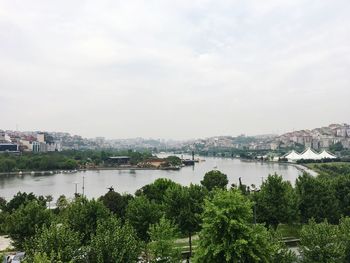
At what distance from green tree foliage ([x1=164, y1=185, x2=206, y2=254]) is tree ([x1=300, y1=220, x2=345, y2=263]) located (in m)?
4.97

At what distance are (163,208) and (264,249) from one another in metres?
6.83

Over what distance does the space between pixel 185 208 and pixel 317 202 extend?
19.0 feet

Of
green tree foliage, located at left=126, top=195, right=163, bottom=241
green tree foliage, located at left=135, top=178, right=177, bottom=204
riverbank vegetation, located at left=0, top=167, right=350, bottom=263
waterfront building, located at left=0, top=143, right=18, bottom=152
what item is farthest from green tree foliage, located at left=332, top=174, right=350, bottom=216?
waterfront building, located at left=0, top=143, right=18, bottom=152

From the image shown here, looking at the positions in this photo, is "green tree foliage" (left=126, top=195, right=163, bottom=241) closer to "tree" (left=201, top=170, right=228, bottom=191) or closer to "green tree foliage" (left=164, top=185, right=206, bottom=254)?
"green tree foliage" (left=164, top=185, right=206, bottom=254)

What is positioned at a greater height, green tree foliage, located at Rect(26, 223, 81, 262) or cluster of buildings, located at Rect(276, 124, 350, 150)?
cluster of buildings, located at Rect(276, 124, 350, 150)

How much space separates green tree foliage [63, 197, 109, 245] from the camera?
11.2 metres

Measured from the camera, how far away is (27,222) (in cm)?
1150

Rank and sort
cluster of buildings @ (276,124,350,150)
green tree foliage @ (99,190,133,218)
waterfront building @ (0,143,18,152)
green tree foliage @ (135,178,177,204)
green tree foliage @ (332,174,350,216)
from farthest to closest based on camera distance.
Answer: cluster of buildings @ (276,124,350,150) → waterfront building @ (0,143,18,152) → green tree foliage @ (135,178,177,204) → green tree foliage @ (99,190,133,218) → green tree foliage @ (332,174,350,216)

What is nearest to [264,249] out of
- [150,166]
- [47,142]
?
[150,166]

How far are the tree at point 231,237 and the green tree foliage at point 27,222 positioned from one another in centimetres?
637

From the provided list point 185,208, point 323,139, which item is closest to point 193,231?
point 185,208

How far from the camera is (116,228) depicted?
28.3ft

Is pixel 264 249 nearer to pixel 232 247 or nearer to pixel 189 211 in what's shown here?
pixel 232 247

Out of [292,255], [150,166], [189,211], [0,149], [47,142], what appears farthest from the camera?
[47,142]
